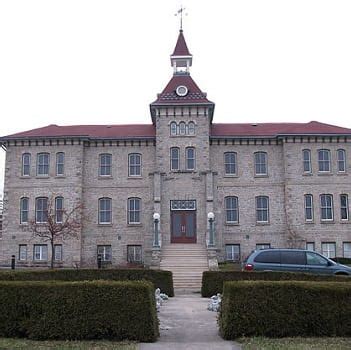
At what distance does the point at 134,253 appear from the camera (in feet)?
123

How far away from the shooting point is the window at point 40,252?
3709 centimetres

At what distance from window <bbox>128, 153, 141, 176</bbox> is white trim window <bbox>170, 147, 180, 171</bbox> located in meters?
2.64

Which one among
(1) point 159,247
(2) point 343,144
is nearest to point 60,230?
(1) point 159,247

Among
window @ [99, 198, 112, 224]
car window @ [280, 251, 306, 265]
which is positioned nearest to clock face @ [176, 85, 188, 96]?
window @ [99, 198, 112, 224]

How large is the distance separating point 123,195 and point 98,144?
13.6 ft

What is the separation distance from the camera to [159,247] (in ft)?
113

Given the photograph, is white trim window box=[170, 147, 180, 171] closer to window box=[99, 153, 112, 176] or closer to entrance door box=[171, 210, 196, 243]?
entrance door box=[171, 210, 196, 243]

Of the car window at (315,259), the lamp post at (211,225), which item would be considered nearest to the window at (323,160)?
the lamp post at (211,225)

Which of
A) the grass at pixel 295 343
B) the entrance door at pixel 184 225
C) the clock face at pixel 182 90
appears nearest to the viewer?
the grass at pixel 295 343

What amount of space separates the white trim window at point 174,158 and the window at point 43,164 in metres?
8.91

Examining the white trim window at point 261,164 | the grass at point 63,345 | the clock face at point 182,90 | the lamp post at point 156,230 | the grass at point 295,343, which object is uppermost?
the clock face at point 182,90

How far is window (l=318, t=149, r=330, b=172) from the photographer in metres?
37.8

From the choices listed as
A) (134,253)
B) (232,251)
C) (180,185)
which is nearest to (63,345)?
(180,185)

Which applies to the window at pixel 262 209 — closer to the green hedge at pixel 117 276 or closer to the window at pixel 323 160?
the window at pixel 323 160
